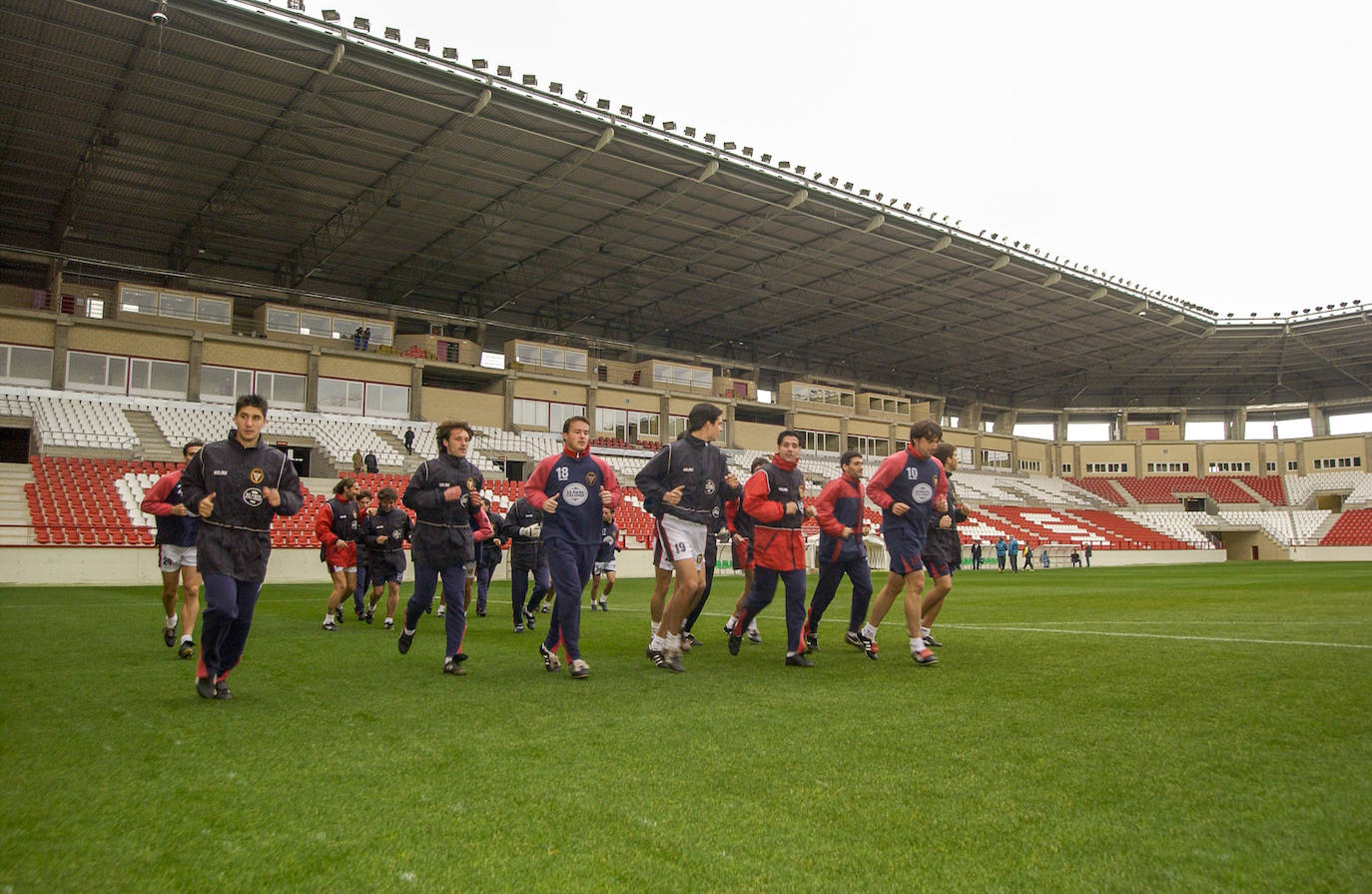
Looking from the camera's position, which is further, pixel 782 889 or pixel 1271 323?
pixel 1271 323

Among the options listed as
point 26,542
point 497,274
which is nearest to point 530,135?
point 497,274

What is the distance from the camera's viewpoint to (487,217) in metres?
37.3

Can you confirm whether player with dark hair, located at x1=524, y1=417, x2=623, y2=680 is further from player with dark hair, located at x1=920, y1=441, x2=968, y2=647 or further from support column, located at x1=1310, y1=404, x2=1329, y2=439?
support column, located at x1=1310, y1=404, x2=1329, y2=439

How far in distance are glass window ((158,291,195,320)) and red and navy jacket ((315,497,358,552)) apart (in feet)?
105

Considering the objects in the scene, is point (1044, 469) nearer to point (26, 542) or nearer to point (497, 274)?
point (497, 274)

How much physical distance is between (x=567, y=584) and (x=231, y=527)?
239 centimetres

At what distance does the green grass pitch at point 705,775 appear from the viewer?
9.29ft

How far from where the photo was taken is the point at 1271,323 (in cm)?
5522

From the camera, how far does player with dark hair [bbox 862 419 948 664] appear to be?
7984 millimetres

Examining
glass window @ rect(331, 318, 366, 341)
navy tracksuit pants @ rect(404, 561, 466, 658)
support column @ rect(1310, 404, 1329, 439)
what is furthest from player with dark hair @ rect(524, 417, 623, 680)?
support column @ rect(1310, 404, 1329, 439)

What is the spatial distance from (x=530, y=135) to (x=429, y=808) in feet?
98.8

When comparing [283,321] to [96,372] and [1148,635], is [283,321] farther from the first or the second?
[1148,635]

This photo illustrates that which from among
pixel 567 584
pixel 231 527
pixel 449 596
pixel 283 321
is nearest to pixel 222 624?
pixel 231 527

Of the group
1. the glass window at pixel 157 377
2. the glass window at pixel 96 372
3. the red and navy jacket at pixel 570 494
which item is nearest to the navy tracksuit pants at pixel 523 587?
the red and navy jacket at pixel 570 494
